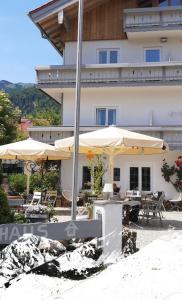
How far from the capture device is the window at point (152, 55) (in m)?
26.0

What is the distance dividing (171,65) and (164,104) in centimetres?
224

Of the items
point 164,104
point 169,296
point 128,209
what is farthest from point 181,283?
point 164,104

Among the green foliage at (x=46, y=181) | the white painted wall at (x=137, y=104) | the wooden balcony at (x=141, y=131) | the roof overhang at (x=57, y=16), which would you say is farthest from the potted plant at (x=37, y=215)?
the roof overhang at (x=57, y=16)

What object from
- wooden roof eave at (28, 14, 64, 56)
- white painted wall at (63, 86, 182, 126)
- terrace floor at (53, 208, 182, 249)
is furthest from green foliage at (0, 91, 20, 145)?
terrace floor at (53, 208, 182, 249)

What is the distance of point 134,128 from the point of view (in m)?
23.3

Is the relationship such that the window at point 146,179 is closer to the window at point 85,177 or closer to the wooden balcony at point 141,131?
the wooden balcony at point 141,131

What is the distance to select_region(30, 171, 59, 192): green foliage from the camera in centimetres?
2372

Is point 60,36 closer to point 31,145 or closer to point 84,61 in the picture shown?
point 84,61

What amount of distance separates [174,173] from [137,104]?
452 cm

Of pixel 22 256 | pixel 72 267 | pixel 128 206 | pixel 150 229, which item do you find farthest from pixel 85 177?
pixel 72 267

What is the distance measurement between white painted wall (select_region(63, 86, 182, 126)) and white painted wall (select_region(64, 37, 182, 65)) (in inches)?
84.8

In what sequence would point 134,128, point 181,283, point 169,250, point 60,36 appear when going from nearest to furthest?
1. point 181,283
2. point 169,250
3. point 134,128
4. point 60,36

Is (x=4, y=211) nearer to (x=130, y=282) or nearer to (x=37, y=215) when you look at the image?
(x=37, y=215)

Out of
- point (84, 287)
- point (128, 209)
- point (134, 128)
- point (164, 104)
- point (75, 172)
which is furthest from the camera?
point (164, 104)
